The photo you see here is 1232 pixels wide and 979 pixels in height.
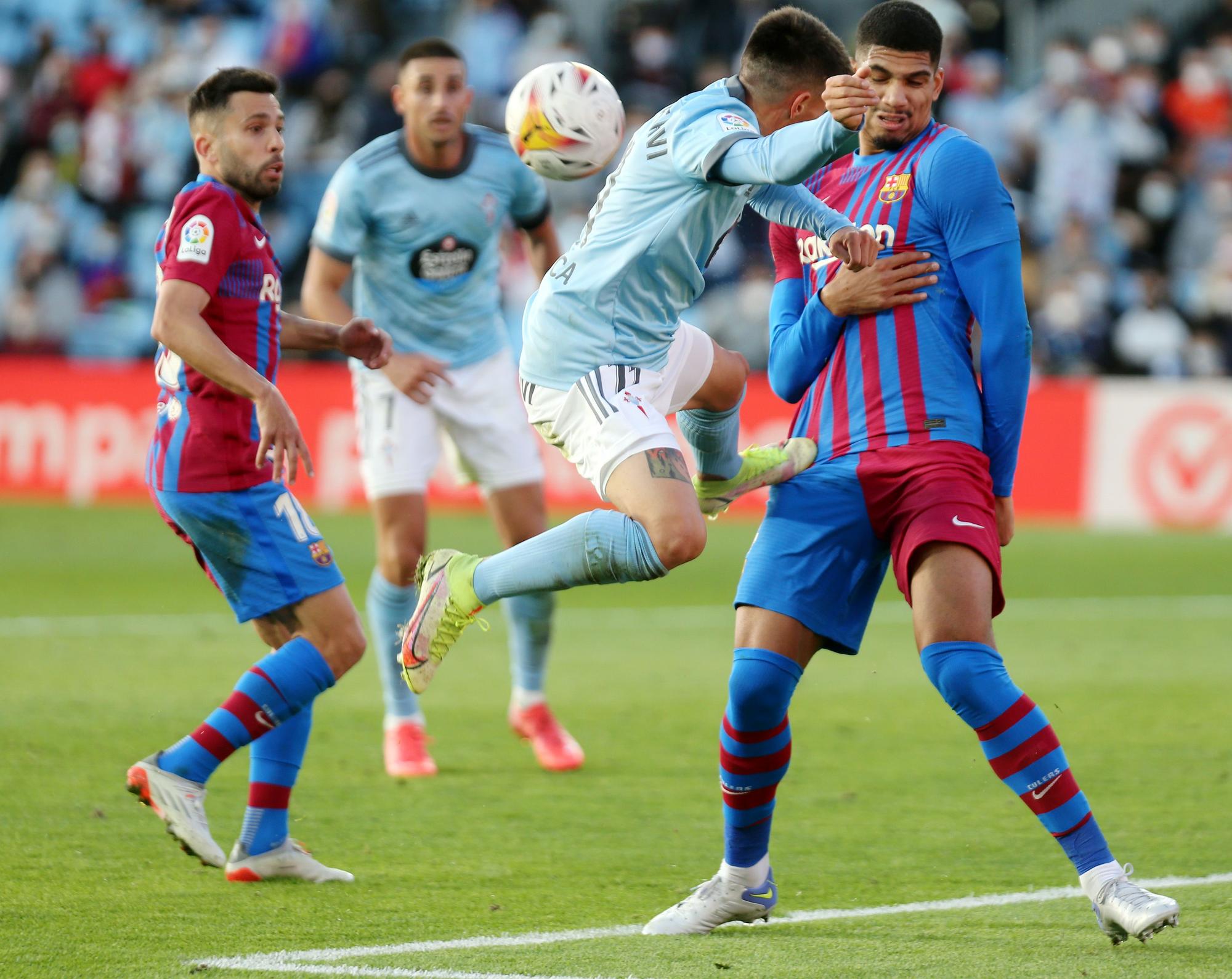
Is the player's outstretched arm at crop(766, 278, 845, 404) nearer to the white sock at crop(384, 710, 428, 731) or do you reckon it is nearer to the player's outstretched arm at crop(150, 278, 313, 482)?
the player's outstretched arm at crop(150, 278, 313, 482)

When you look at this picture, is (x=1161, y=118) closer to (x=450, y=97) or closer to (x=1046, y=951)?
(x=450, y=97)

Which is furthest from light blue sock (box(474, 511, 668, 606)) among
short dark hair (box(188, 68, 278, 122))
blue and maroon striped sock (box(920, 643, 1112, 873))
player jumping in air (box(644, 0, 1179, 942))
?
short dark hair (box(188, 68, 278, 122))

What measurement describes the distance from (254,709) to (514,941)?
108 centimetres

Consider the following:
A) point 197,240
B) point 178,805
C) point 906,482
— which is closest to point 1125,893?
point 906,482

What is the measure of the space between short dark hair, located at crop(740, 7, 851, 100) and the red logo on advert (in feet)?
35.7

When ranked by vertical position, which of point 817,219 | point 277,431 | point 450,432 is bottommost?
point 450,432

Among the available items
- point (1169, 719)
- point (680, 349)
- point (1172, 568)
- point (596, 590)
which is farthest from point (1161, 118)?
point (680, 349)

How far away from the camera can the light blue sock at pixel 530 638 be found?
23.5ft

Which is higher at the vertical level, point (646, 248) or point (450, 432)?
point (646, 248)

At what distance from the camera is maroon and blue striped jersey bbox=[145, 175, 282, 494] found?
4.84 m

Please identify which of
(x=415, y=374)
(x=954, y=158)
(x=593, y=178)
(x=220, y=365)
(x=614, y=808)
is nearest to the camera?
(x=954, y=158)

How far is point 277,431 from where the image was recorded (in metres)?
4.61

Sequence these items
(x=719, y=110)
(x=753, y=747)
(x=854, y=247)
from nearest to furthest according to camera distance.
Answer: (x=854, y=247) < (x=719, y=110) < (x=753, y=747)

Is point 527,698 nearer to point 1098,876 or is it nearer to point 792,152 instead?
point 1098,876
